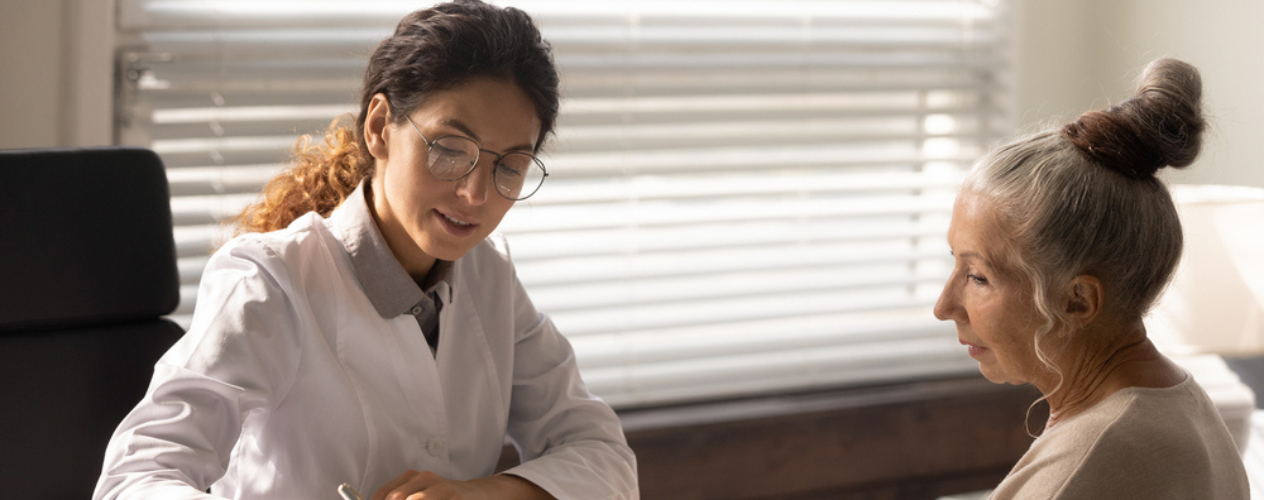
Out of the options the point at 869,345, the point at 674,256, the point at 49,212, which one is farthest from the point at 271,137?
the point at 869,345

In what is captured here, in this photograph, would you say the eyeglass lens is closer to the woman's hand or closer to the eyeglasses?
the eyeglasses

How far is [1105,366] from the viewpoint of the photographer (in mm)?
1192

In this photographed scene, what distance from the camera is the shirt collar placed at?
4.75 feet

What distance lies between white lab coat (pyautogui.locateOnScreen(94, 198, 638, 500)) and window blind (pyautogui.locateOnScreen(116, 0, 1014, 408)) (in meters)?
0.80

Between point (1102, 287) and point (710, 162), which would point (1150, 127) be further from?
point (710, 162)

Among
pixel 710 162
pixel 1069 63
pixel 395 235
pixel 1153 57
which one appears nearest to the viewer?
pixel 395 235

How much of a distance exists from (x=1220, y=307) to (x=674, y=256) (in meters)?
1.32

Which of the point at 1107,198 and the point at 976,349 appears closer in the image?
the point at 1107,198

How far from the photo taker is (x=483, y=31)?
1424 mm

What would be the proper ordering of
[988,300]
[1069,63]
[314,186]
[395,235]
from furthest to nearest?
[1069,63] → [314,186] → [395,235] → [988,300]

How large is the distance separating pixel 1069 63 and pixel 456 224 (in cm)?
231

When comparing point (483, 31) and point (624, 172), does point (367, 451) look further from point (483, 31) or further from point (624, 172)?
point (624, 172)

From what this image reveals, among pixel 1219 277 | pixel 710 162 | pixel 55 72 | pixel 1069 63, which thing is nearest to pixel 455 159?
pixel 55 72

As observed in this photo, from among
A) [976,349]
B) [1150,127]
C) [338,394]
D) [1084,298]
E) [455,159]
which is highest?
[1150,127]
